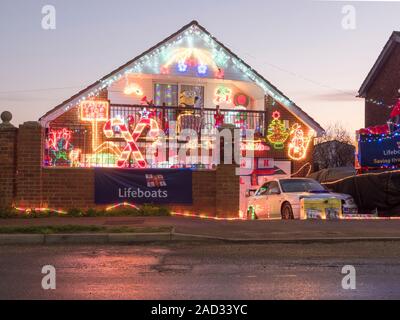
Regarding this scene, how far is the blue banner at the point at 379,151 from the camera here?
19938 mm

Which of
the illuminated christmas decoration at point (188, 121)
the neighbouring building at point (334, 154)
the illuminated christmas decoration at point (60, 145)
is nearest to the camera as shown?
the illuminated christmas decoration at point (60, 145)

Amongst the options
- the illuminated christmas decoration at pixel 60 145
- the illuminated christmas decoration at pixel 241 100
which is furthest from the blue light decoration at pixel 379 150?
the illuminated christmas decoration at pixel 60 145

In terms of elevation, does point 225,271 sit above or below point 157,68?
below

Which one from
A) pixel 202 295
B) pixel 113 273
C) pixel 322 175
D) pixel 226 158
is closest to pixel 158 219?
pixel 226 158

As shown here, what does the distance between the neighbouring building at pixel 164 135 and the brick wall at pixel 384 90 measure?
6.49 metres

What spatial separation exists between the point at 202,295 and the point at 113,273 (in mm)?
1931

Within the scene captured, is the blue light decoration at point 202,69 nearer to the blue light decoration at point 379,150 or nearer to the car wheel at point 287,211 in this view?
the blue light decoration at point 379,150

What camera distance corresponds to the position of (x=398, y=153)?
19.8m

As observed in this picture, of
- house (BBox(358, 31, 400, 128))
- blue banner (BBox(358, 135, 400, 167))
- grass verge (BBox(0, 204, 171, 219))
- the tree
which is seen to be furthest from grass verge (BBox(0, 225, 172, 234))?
the tree

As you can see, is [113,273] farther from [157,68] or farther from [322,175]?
[322,175]

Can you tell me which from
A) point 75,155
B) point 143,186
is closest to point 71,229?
point 143,186

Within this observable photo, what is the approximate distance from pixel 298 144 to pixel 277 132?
1045 millimetres

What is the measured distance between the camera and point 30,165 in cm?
1641
